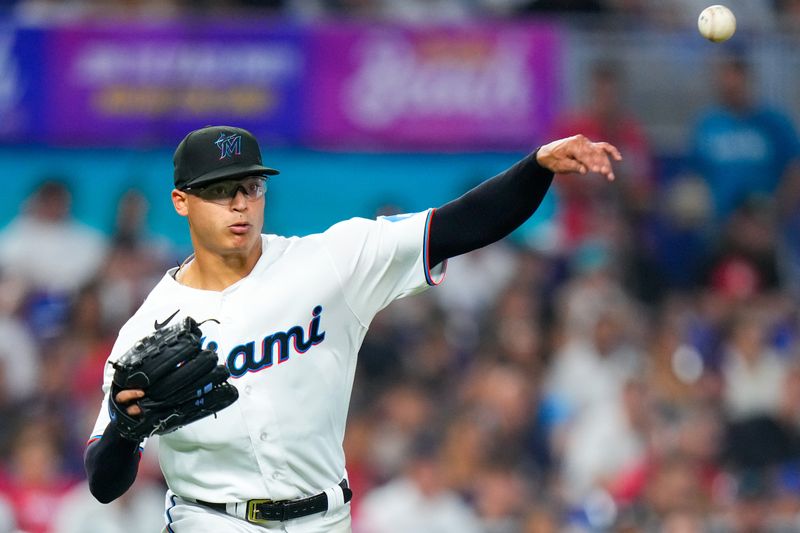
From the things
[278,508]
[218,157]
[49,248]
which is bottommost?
[278,508]

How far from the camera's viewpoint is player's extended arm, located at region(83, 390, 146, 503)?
4422 mm

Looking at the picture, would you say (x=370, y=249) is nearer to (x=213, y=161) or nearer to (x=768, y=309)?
(x=213, y=161)

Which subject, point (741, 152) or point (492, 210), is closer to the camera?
point (492, 210)

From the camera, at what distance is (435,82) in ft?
36.0

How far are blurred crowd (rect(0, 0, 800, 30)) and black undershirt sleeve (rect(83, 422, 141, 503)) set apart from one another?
6.95 metres

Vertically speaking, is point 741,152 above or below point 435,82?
below

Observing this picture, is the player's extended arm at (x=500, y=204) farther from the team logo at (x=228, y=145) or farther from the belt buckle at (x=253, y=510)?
the belt buckle at (x=253, y=510)

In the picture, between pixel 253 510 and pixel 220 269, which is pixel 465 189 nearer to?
pixel 220 269

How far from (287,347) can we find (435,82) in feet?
21.7

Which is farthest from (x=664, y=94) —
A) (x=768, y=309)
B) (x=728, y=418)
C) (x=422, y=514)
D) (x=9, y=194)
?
(x=9, y=194)

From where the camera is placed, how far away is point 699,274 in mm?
11008

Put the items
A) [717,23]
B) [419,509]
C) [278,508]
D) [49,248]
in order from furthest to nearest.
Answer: [49,248]
[419,509]
[717,23]
[278,508]

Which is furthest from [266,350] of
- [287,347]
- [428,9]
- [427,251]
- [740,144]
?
[428,9]

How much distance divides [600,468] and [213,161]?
514cm
